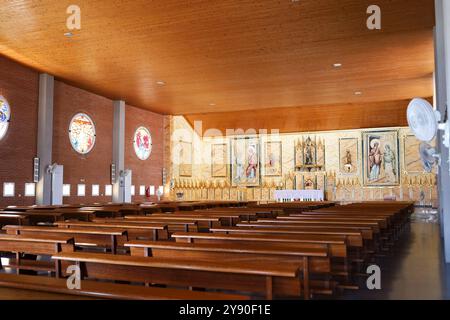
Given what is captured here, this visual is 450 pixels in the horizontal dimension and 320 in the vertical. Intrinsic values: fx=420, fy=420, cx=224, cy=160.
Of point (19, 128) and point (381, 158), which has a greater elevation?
point (19, 128)

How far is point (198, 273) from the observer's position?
293 centimetres

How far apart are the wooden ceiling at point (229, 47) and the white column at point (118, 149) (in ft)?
2.91

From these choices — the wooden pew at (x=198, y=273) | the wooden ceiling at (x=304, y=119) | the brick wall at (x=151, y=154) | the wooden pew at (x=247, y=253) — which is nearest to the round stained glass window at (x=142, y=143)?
the brick wall at (x=151, y=154)

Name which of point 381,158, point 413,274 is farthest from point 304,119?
point 413,274

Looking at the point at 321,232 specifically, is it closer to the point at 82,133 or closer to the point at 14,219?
the point at 14,219

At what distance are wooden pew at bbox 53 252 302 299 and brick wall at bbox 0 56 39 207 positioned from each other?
10364mm

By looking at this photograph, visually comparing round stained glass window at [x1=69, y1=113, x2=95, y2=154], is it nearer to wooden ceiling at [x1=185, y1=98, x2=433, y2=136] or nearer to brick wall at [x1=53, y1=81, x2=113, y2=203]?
brick wall at [x1=53, y1=81, x2=113, y2=203]

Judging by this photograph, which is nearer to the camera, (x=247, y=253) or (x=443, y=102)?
(x=247, y=253)

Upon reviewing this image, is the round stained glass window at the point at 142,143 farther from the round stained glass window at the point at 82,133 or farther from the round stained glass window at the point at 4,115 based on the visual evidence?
the round stained glass window at the point at 4,115

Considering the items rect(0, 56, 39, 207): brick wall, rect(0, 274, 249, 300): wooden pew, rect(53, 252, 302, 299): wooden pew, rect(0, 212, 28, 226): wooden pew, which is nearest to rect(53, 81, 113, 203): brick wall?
rect(0, 56, 39, 207): brick wall

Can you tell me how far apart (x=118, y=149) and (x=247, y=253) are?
1441cm

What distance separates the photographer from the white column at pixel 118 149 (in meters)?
16.9
